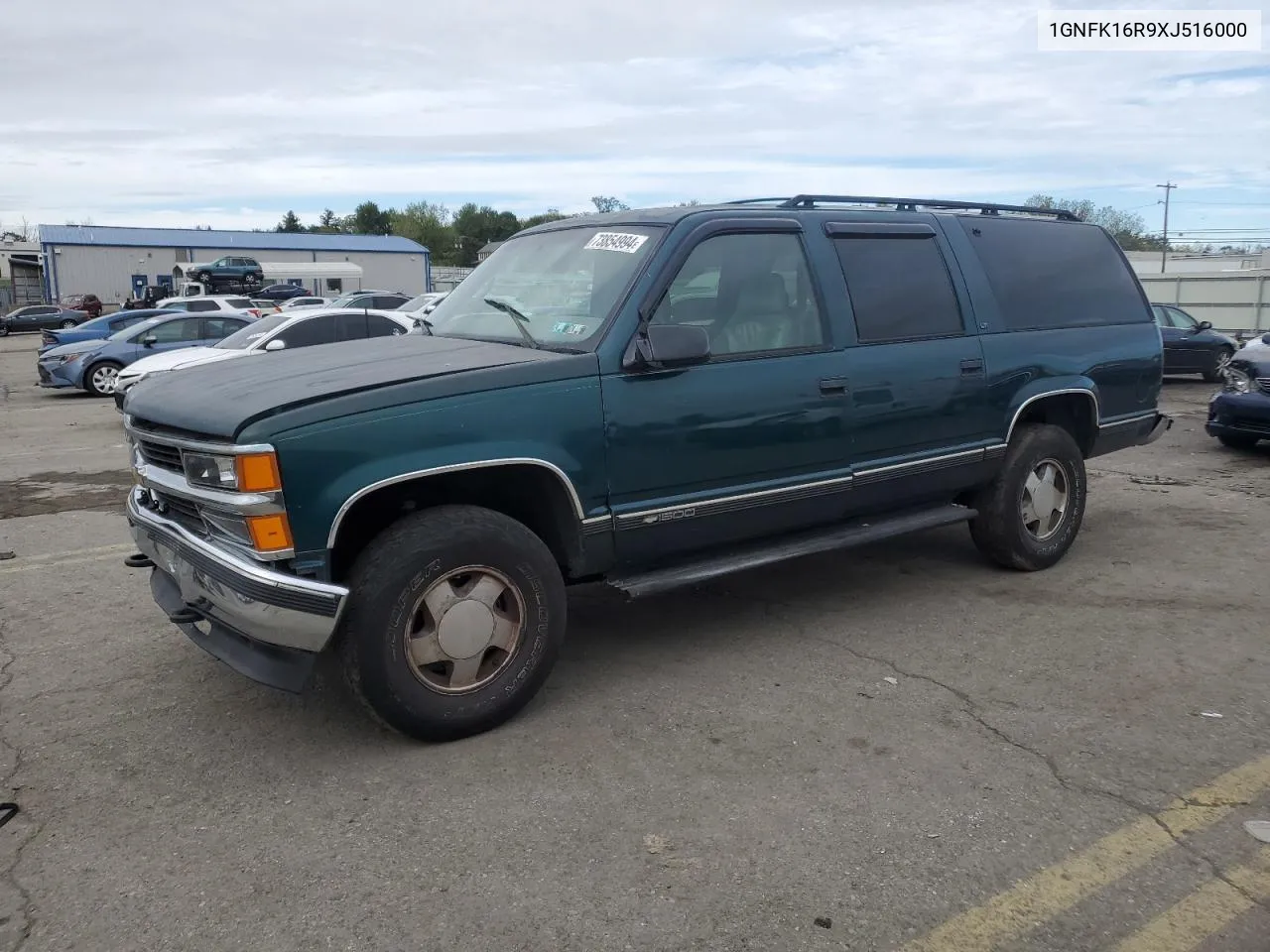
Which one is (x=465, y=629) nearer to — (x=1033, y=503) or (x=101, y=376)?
(x=1033, y=503)

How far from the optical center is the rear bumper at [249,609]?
11.4ft

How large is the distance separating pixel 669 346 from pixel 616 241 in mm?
813

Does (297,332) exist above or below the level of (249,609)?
above

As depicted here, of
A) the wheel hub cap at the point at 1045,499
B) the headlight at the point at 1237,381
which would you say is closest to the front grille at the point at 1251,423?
the headlight at the point at 1237,381

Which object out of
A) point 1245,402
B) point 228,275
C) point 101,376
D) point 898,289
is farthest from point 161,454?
point 228,275

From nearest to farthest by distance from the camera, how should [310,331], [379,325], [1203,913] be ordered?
[1203,913] → [310,331] → [379,325]

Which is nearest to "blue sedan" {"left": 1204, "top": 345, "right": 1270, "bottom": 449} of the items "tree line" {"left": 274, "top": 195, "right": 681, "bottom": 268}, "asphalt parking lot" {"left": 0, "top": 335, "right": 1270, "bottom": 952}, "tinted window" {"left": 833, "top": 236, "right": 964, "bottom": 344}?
"asphalt parking lot" {"left": 0, "top": 335, "right": 1270, "bottom": 952}

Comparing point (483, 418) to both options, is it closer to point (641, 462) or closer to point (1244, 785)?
point (641, 462)

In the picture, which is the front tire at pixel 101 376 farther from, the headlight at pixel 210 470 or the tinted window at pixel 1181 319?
the tinted window at pixel 1181 319

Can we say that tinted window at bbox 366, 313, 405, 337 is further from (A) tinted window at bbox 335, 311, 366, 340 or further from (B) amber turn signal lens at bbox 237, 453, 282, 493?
(B) amber turn signal lens at bbox 237, 453, 282, 493

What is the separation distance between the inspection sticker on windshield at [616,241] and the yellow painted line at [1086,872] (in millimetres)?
2938

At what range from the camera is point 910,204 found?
5758 mm

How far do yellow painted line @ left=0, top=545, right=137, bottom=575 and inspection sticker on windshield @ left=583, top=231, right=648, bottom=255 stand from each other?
4.02 m

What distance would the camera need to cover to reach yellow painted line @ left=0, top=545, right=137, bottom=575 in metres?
6.46
